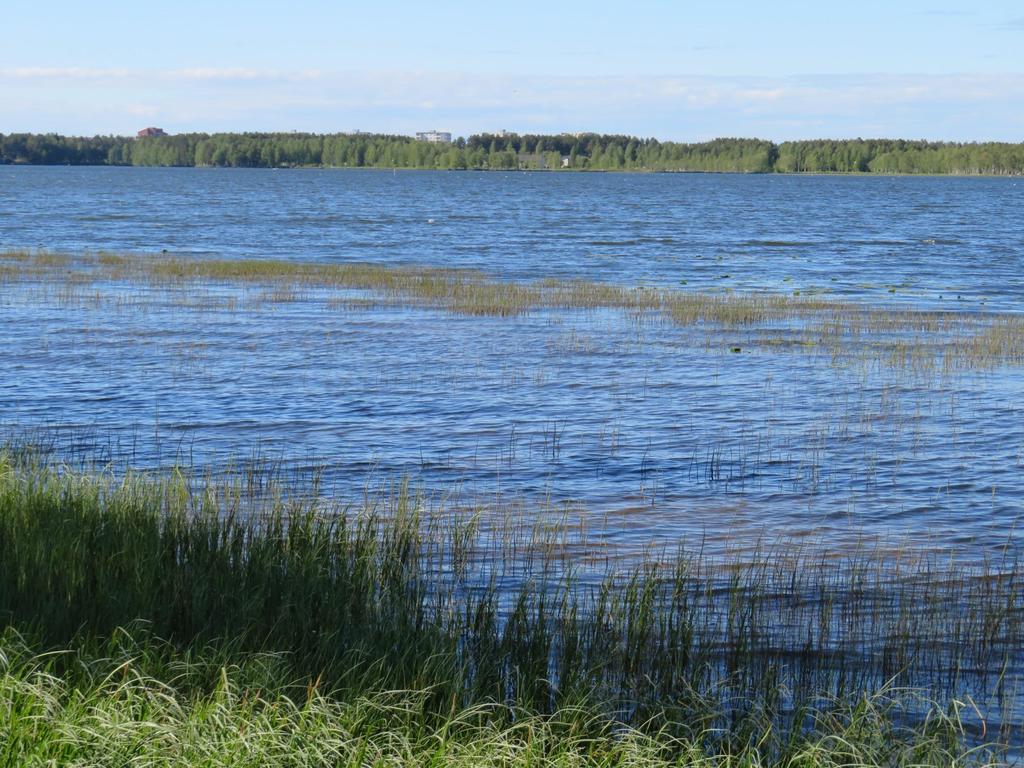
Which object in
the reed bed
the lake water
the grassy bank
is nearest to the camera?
the grassy bank

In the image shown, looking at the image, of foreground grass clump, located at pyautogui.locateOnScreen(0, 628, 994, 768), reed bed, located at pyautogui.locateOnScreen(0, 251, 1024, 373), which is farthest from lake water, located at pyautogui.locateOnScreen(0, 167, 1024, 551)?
foreground grass clump, located at pyautogui.locateOnScreen(0, 628, 994, 768)

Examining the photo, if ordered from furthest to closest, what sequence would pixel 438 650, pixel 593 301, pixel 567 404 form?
pixel 593 301 < pixel 567 404 < pixel 438 650

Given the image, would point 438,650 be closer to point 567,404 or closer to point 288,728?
point 288,728

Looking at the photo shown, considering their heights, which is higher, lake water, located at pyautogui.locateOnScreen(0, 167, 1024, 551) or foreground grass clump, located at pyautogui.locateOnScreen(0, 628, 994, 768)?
foreground grass clump, located at pyautogui.locateOnScreen(0, 628, 994, 768)

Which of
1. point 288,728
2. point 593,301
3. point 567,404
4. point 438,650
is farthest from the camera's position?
point 593,301

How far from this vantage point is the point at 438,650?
7875 millimetres

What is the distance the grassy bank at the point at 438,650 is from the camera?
252 inches

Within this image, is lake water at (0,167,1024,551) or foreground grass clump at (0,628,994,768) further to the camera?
lake water at (0,167,1024,551)

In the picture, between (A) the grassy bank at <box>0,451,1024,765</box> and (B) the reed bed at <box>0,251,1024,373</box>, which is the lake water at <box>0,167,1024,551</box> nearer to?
(B) the reed bed at <box>0,251,1024,373</box>

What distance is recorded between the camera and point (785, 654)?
9039mm

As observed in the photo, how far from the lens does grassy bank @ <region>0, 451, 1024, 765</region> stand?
6391 mm

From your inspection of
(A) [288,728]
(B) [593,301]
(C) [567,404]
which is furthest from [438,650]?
(B) [593,301]

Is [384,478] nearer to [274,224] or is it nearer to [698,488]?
[698,488]

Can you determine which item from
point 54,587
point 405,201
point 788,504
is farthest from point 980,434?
point 405,201
